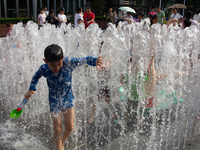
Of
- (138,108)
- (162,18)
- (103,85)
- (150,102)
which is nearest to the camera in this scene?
(138,108)

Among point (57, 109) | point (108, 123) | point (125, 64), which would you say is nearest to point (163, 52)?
point (125, 64)

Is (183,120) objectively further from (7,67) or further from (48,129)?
(7,67)

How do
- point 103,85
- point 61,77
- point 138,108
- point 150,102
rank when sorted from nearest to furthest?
point 61,77 → point 138,108 → point 150,102 → point 103,85

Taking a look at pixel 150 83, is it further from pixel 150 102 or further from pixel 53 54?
pixel 53 54

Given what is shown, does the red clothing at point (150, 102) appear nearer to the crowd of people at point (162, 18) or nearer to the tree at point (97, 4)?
the crowd of people at point (162, 18)

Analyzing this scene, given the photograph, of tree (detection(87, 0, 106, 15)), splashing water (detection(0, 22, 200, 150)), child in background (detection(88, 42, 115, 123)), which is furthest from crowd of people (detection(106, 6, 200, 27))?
tree (detection(87, 0, 106, 15))

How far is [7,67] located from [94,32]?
223 cm

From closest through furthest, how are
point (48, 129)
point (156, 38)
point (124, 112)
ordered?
point (156, 38) → point (48, 129) → point (124, 112)

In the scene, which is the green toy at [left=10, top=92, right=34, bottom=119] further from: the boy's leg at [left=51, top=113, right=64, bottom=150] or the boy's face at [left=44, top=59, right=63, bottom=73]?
the boy's face at [left=44, top=59, right=63, bottom=73]

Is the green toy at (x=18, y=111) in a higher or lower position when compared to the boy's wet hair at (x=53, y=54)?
lower

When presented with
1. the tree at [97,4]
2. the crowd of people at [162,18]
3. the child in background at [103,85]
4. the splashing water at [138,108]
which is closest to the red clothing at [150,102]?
Result: the splashing water at [138,108]

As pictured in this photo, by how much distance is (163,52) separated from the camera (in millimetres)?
3131

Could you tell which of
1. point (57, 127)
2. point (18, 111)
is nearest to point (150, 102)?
point (57, 127)

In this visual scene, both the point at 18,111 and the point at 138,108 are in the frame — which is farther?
the point at 138,108
